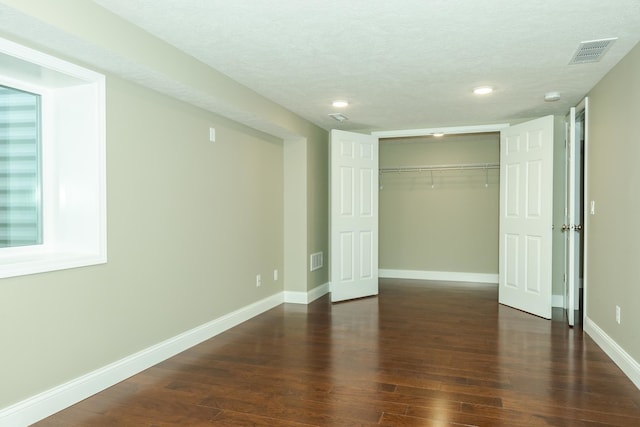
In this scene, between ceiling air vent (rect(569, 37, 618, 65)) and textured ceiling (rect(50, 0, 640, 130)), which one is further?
ceiling air vent (rect(569, 37, 618, 65))

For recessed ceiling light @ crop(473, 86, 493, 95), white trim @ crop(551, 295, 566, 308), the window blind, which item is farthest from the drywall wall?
white trim @ crop(551, 295, 566, 308)

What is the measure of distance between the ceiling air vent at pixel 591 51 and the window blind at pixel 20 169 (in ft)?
11.7

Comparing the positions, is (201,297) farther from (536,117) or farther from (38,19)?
(536,117)

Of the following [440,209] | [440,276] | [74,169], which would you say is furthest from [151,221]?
[440,276]

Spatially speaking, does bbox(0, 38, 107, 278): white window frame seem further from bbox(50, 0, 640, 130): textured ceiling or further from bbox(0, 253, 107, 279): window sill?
bbox(50, 0, 640, 130): textured ceiling

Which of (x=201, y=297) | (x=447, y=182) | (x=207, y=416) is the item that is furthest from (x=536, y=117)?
(x=207, y=416)

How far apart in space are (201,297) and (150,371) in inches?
33.7

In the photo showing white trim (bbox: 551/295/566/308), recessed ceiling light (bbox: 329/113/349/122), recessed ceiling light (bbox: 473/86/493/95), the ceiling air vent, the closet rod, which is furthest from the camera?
the closet rod

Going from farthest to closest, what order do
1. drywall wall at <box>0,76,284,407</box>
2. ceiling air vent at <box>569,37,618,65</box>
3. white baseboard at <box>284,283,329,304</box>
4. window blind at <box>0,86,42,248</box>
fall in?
white baseboard at <box>284,283,329,304</box>, ceiling air vent at <box>569,37,618,65</box>, window blind at <box>0,86,42,248</box>, drywall wall at <box>0,76,284,407</box>

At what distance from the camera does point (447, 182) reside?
23.9 ft

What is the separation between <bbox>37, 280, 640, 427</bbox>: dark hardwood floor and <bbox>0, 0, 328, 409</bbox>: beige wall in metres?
0.34

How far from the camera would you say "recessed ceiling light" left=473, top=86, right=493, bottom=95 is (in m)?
4.05

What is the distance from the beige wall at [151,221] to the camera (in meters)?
2.40

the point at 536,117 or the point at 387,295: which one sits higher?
the point at 536,117
